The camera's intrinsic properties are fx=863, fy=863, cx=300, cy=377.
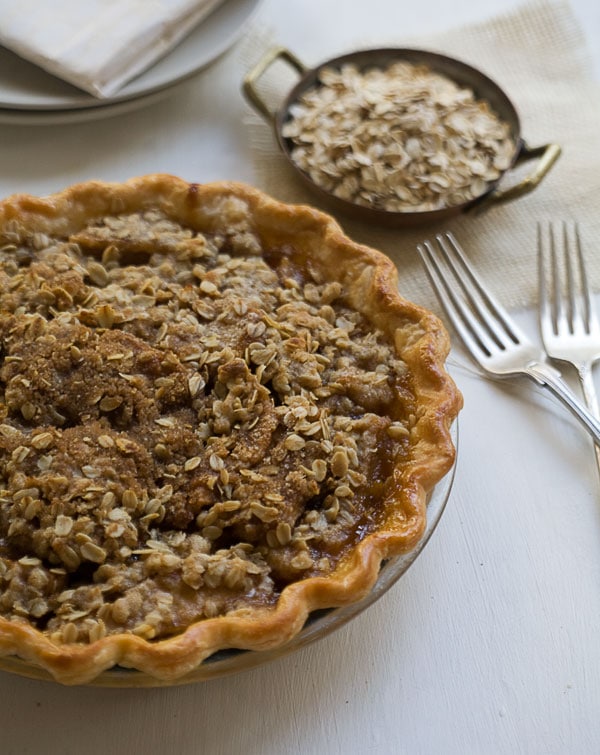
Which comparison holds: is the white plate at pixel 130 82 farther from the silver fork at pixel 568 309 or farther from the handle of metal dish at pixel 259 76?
the silver fork at pixel 568 309

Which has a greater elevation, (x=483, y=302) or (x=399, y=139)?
(x=399, y=139)

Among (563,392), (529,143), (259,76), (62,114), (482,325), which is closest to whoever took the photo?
(563,392)

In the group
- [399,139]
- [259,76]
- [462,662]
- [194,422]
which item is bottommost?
[462,662]

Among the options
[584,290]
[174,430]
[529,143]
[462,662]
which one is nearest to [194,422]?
[174,430]

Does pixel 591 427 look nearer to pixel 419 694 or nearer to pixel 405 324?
pixel 405 324

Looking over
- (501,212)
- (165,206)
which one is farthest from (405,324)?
(501,212)

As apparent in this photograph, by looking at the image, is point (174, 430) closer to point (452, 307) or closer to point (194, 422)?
point (194, 422)

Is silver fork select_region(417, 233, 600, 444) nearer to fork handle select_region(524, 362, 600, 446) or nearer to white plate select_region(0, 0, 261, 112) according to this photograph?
fork handle select_region(524, 362, 600, 446)
